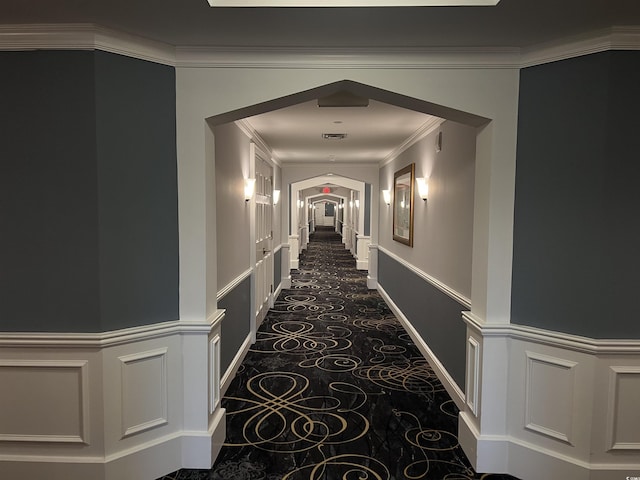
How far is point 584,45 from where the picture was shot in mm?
2445

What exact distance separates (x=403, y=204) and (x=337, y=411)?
141 inches

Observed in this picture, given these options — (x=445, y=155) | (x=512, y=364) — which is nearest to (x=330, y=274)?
(x=445, y=155)

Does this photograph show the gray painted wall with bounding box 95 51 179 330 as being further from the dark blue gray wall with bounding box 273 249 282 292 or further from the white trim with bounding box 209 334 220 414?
the dark blue gray wall with bounding box 273 249 282 292

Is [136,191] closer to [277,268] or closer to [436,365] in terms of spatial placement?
[436,365]

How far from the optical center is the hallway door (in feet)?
19.7

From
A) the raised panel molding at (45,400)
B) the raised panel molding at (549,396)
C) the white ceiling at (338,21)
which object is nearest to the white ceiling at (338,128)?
the white ceiling at (338,21)

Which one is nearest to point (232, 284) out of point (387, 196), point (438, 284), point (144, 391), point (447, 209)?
point (144, 391)

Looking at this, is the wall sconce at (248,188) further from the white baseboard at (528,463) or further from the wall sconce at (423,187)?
the white baseboard at (528,463)

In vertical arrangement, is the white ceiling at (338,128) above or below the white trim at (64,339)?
above

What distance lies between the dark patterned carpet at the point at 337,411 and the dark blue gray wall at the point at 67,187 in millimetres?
→ 1312

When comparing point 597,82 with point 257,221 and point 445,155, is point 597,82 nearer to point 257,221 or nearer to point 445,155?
point 445,155

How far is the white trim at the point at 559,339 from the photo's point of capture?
2.45 metres

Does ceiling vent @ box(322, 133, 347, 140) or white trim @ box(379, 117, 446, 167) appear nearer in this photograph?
white trim @ box(379, 117, 446, 167)

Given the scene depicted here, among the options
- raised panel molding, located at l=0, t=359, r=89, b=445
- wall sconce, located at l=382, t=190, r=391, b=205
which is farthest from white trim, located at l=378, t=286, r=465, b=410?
raised panel molding, located at l=0, t=359, r=89, b=445
